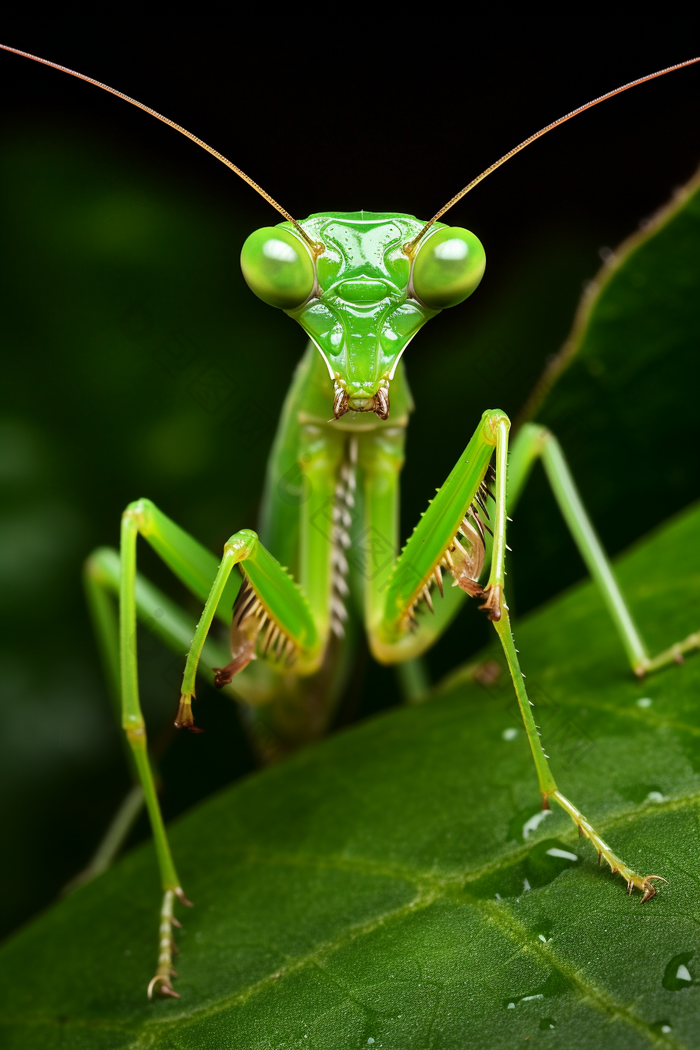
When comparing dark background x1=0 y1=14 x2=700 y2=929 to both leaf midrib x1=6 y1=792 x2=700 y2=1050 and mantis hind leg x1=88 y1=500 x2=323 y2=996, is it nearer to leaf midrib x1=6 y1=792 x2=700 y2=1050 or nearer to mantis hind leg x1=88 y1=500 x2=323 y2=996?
mantis hind leg x1=88 y1=500 x2=323 y2=996

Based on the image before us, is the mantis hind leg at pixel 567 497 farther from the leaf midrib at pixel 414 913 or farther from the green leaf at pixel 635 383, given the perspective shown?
the leaf midrib at pixel 414 913

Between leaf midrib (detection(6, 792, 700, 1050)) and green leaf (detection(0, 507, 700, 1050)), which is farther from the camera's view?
leaf midrib (detection(6, 792, 700, 1050))

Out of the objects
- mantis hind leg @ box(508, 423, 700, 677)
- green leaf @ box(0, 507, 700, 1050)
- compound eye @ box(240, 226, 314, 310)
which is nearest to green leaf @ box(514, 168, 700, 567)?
mantis hind leg @ box(508, 423, 700, 677)

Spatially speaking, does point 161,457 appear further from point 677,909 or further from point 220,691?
point 677,909

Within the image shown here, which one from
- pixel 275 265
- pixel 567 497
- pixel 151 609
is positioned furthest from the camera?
pixel 151 609

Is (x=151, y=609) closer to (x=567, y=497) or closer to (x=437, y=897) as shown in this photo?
(x=567, y=497)

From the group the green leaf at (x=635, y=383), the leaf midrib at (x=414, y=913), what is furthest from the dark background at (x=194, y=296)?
the leaf midrib at (x=414, y=913)

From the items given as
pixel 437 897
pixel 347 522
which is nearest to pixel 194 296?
pixel 347 522
